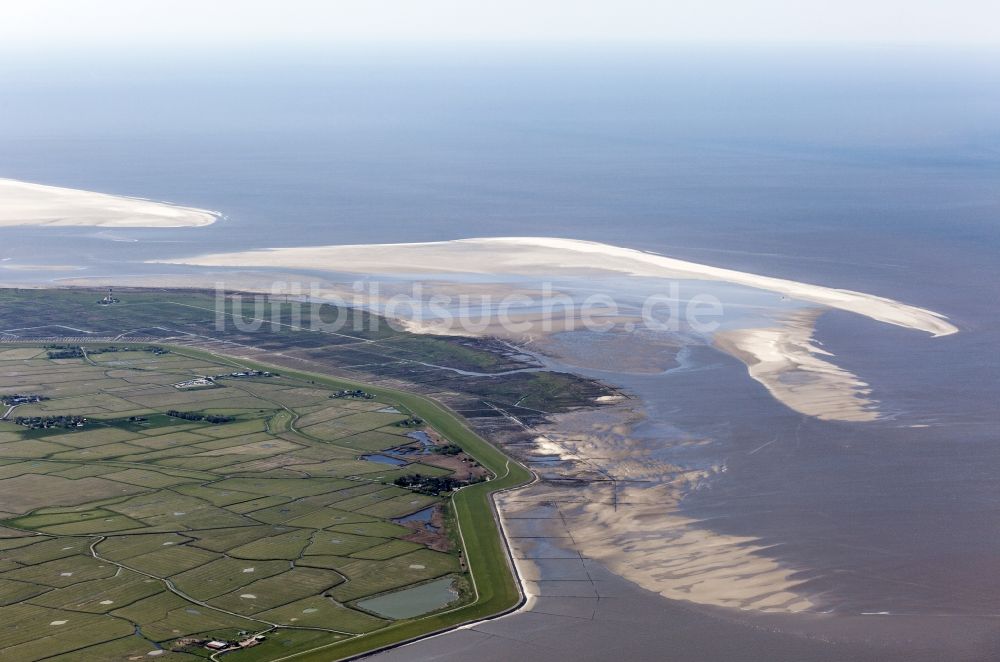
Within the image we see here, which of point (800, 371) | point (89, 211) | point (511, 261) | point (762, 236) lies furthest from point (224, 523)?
point (89, 211)

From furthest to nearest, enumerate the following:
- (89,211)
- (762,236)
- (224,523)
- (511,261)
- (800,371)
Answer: (89,211) < (762,236) < (511,261) < (800,371) < (224,523)

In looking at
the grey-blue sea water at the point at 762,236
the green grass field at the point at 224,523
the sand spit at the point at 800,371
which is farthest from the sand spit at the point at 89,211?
the sand spit at the point at 800,371

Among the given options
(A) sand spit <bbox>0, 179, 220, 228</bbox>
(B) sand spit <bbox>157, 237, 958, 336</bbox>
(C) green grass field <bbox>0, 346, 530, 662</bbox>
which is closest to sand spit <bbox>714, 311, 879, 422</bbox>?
(B) sand spit <bbox>157, 237, 958, 336</bbox>

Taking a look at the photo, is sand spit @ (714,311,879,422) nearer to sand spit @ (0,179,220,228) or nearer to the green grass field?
the green grass field

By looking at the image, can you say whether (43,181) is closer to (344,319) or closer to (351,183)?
(351,183)

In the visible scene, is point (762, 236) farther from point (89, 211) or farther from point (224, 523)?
point (224, 523)

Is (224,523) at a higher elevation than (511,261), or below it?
below
